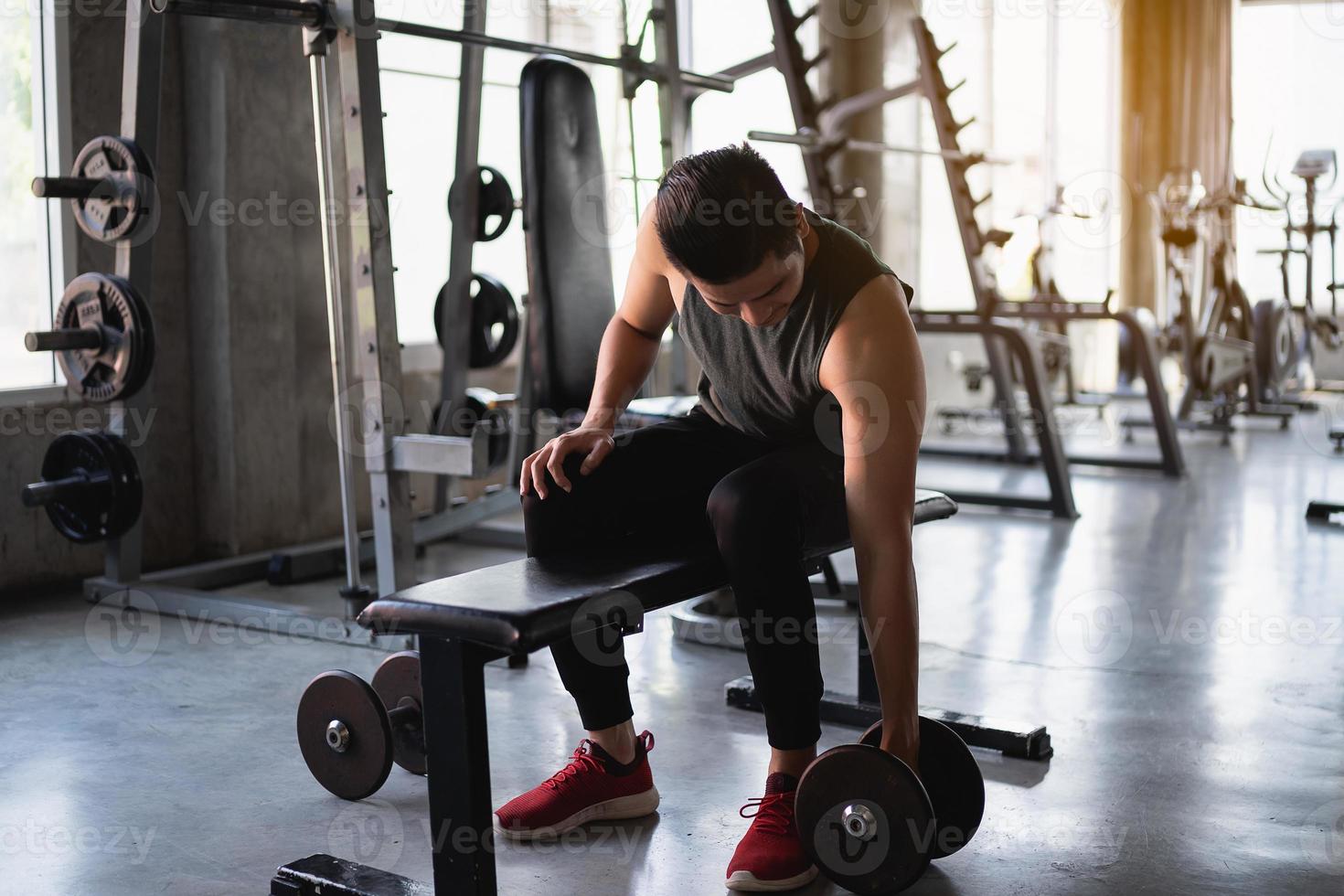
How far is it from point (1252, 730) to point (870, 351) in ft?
3.56

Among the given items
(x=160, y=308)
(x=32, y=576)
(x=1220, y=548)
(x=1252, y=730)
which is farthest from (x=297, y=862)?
(x=1220, y=548)

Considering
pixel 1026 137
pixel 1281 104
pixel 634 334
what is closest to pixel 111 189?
pixel 634 334

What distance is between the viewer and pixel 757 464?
1.52 meters

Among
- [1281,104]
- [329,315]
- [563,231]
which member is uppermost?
[1281,104]

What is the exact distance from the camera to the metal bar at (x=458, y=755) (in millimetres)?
1249

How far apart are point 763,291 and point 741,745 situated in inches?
35.1

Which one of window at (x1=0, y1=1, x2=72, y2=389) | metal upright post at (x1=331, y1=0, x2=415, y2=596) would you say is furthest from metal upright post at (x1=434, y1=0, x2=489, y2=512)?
window at (x1=0, y1=1, x2=72, y2=389)

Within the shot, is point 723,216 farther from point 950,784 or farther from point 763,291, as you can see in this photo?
point 950,784

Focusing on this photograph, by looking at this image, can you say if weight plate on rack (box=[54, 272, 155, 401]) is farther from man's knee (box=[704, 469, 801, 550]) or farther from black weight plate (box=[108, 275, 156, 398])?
man's knee (box=[704, 469, 801, 550])

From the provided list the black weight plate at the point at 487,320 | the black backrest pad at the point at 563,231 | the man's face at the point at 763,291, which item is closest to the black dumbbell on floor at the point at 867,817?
the man's face at the point at 763,291

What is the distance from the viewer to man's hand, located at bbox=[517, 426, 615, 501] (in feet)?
4.99

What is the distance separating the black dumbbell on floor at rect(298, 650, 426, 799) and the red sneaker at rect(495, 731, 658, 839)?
16cm

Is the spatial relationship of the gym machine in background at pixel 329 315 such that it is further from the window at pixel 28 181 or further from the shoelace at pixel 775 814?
the shoelace at pixel 775 814

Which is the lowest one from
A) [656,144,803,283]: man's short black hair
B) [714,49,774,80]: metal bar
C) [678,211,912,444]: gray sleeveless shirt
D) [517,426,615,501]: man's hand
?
[517,426,615,501]: man's hand
